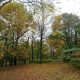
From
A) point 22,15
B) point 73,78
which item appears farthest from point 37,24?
point 73,78

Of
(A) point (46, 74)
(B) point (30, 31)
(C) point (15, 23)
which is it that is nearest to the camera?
(A) point (46, 74)

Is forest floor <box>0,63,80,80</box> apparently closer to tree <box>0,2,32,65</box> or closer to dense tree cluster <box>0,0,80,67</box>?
dense tree cluster <box>0,0,80,67</box>

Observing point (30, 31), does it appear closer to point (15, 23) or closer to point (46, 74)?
point (15, 23)

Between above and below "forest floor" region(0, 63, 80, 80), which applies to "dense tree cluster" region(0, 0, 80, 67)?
Answer: above

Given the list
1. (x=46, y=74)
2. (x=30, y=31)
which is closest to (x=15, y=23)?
(x=30, y=31)

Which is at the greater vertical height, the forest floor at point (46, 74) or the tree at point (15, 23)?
the tree at point (15, 23)

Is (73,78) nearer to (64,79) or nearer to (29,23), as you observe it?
(64,79)

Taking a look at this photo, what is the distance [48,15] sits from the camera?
37.3m

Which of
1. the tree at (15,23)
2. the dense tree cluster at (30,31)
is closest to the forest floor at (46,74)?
the dense tree cluster at (30,31)

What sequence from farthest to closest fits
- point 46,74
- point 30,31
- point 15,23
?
1. point 30,31
2. point 15,23
3. point 46,74

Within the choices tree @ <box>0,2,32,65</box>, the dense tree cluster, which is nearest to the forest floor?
the dense tree cluster

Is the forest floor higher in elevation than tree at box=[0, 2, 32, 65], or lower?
lower

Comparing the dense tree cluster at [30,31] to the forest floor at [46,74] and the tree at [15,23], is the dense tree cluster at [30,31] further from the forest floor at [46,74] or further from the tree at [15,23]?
the forest floor at [46,74]

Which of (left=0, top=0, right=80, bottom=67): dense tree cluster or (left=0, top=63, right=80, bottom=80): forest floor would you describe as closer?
(left=0, top=63, right=80, bottom=80): forest floor
